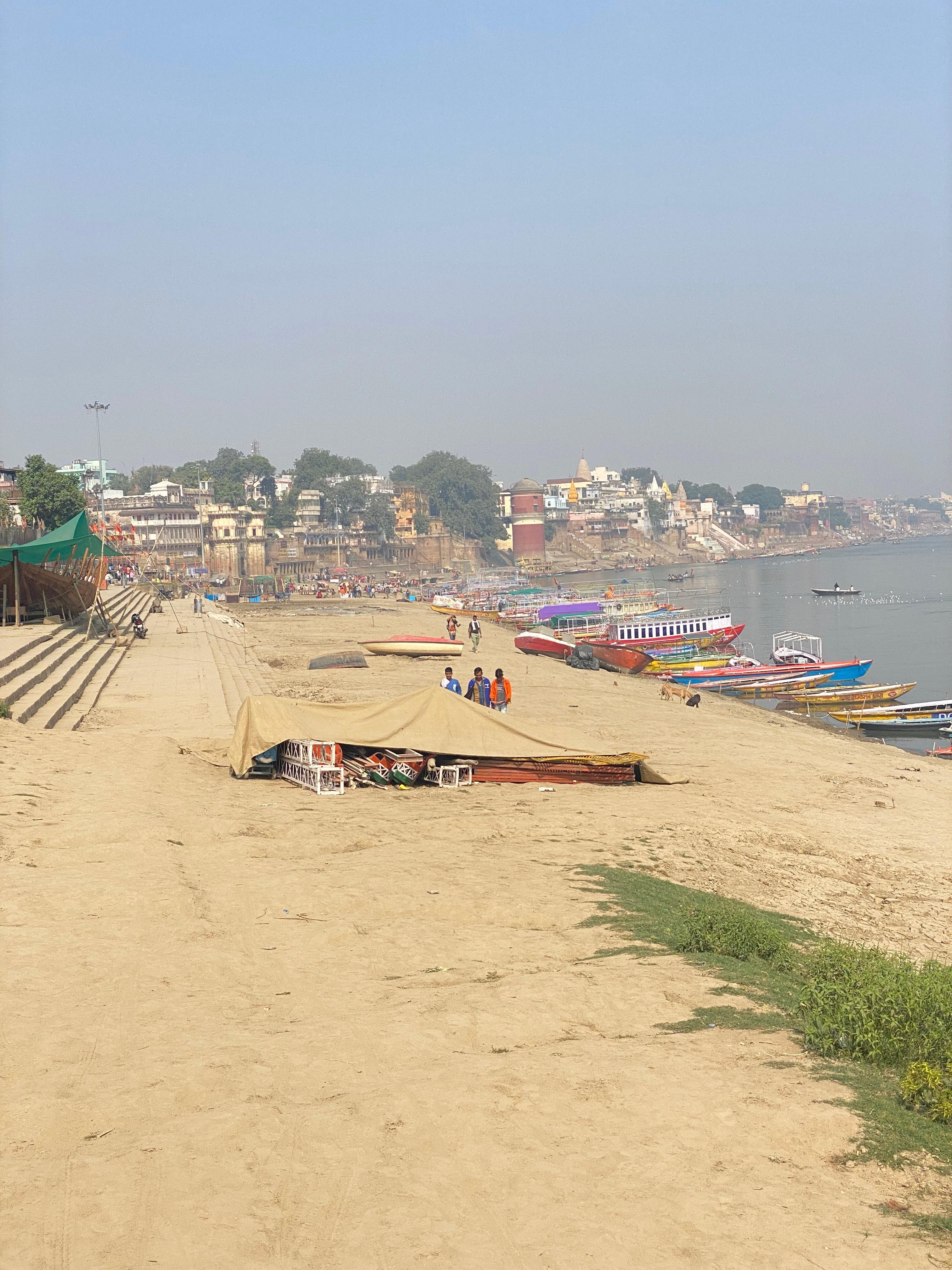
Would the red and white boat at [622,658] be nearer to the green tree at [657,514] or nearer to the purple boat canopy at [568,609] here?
the purple boat canopy at [568,609]

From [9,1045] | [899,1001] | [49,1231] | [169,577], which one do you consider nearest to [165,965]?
[9,1045]

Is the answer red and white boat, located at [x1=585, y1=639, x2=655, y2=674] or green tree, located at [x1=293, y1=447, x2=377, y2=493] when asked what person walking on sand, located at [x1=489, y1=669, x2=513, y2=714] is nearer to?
red and white boat, located at [x1=585, y1=639, x2=655, y2=674]

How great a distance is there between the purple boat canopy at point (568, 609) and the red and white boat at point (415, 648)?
85.7 ft

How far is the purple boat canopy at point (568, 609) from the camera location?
5809cm

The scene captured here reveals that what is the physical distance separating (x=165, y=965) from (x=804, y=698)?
87.8ft

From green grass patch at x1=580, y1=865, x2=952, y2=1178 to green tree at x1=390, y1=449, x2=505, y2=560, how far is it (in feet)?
461

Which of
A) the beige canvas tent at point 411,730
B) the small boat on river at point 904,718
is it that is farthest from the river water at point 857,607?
the beige canvas tent at point 411,730

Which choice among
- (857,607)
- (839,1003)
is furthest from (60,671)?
(857,607)

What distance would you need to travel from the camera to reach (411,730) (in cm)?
1252

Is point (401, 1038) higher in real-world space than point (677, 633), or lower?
higher

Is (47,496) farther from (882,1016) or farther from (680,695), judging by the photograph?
(882,1016)

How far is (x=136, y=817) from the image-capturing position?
9.62m

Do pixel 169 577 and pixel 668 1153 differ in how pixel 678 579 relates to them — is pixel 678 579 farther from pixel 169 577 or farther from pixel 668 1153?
pixel 668 1153

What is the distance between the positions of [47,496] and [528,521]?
9010cm
